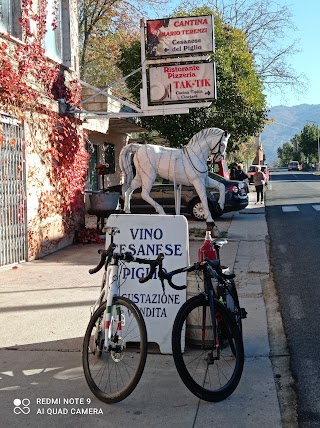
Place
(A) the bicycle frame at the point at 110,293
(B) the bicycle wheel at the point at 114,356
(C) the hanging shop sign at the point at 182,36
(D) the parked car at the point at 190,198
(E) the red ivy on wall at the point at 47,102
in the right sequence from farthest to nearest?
(D) the parked car at the point at 190,198 → (C) the hanging shop sign at the point at 182,36 → (E) the red ivy on wall at the point at 47,102 → (A) the bicycle frame at the point at 110,293 → (B) the bicycle wheel at the point at 114,356

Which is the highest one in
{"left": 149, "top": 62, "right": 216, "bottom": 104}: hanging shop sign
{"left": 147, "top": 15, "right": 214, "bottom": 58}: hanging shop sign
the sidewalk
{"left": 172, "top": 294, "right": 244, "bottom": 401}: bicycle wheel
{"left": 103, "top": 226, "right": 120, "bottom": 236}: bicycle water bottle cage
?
{"left": 147, "top": 15, "right": 214, "bottom": 58}: hanging shop sign

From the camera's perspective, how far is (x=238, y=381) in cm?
416

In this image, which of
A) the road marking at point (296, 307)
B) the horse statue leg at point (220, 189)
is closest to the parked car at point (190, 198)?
the horse statue leg at point (220, 189)

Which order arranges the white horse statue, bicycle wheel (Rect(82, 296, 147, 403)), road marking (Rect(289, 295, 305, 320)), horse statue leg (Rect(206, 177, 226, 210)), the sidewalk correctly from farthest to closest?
horse statue leg (Rect(206, 177, 226, 210)) → the white horse statue → road marking (Rect(289, 295, 305, 320)) → bicycle wheel (Rect(82, 296, 147, 403)) → the sidewalk

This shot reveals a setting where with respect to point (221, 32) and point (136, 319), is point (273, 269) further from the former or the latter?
point (221, 32)

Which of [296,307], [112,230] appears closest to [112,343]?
[112,230]

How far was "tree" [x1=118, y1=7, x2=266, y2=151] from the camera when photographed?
21.4m

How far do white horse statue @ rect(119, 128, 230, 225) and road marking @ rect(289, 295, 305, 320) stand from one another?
2.74 meters

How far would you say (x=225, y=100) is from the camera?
22078 mm

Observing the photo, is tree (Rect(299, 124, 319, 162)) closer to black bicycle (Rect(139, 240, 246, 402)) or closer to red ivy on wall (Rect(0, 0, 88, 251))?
red ivy on wall (Rect(0, 0, 88, 251))

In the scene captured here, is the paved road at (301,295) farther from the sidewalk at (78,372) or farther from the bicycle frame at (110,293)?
the bicycle frame at (110,293)

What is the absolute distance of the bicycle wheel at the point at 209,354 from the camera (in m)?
4.03

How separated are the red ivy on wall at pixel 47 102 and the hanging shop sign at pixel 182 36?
2.14m

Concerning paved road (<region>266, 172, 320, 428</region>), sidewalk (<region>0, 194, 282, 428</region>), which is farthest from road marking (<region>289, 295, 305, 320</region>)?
sidewalk (<region>0, 194, 282, 428</region>)
